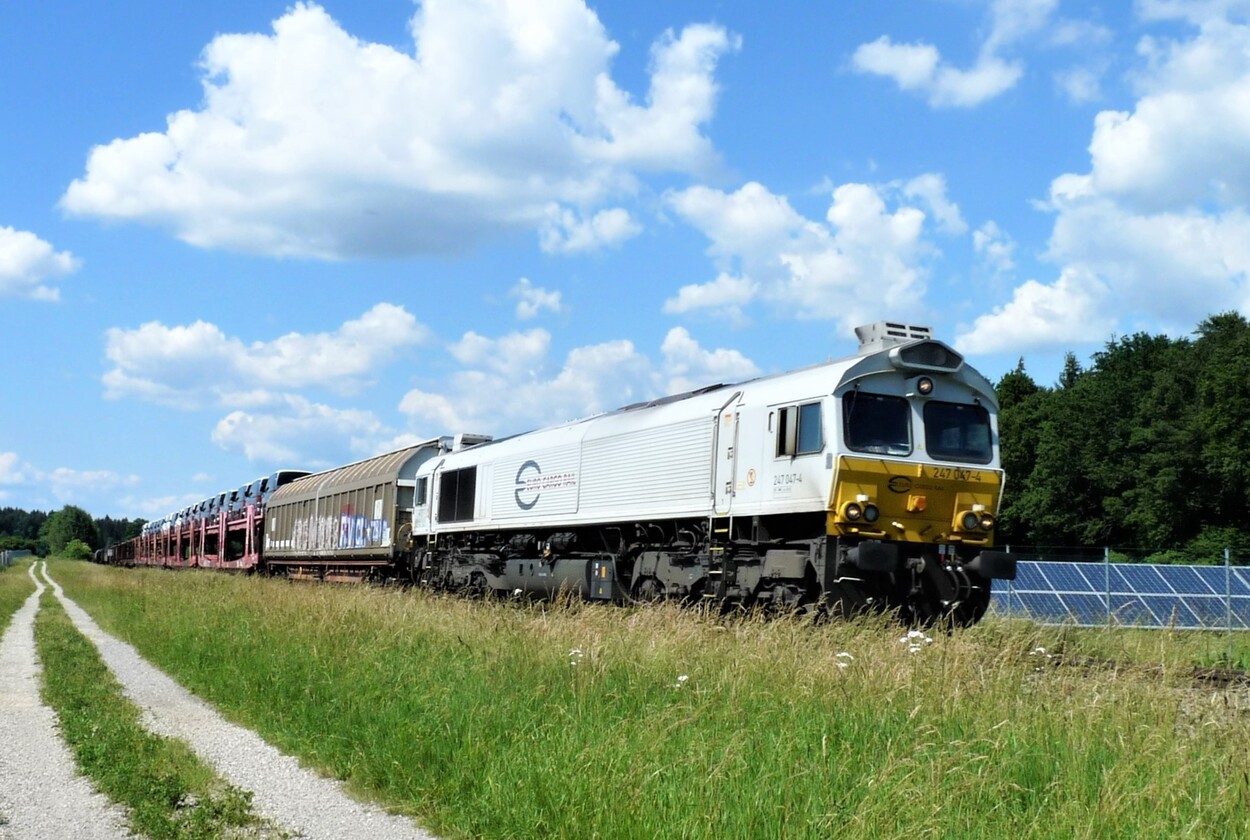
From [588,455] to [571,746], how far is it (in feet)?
44.8

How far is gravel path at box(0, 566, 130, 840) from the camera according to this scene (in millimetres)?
6934

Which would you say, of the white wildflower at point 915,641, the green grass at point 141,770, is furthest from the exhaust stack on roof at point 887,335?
the green grass at point 141,770

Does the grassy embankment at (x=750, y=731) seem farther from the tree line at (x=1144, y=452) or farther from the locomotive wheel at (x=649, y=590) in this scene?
the tree line at (x=1144, y=452)

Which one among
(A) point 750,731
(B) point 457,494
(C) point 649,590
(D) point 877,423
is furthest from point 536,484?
(A) point 750,731

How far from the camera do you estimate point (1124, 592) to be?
2378cm

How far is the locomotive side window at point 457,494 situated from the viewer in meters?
26.5

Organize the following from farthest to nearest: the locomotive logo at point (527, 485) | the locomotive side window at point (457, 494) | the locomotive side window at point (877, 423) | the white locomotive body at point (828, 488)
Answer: the locomotive side window at point (457, 494)
the locomotive logo at point (527, 485)
the locomotive side window at point (877, 423)
the white locomotive body at point (828, 488)

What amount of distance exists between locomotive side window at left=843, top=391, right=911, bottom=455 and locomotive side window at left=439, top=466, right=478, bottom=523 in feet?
42.2

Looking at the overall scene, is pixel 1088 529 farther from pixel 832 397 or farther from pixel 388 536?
pixel 832 397

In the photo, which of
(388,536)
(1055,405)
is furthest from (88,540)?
(388,536)

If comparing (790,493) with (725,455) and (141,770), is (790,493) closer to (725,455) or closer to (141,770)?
(725,455)

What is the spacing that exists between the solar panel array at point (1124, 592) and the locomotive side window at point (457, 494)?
11.2 metres

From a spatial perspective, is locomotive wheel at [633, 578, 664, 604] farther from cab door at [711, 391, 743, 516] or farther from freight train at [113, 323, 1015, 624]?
cab door at [711, 391, 743, 516]

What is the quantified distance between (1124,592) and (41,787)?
20867 mm
